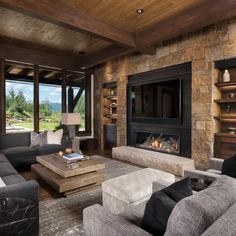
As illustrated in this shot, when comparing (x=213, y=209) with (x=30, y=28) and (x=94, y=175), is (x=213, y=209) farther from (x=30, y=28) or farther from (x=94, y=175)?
(x=30, y=28)

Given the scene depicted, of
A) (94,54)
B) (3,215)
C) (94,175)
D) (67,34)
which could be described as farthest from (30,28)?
(3,215)

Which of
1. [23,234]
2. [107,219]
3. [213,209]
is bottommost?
[23,234]

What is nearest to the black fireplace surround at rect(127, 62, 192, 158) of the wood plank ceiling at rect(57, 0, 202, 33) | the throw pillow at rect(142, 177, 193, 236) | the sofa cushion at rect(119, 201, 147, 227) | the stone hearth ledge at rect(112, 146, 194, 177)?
the stone hearth ledge at rect(112, 146, 194, 177)

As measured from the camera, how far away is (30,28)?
13.6 feet

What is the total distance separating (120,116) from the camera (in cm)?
596

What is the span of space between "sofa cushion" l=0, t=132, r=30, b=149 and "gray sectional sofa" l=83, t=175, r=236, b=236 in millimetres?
4027

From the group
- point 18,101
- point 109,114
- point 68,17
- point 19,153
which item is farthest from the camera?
point 109,114

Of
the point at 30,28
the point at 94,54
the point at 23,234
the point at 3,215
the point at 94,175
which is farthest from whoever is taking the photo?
the point at 94,54

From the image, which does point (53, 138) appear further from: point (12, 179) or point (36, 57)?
point (36, 57)

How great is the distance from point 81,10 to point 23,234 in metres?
3.32

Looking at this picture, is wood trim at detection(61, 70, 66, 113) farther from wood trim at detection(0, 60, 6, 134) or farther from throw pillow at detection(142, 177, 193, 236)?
throw pillow at detection(142, 177, 193, 236)

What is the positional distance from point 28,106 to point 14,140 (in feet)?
4.54

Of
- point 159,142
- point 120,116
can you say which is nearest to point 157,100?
point 159,142

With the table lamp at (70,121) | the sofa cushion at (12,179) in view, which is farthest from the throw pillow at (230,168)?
the table lamp at (70,121)
